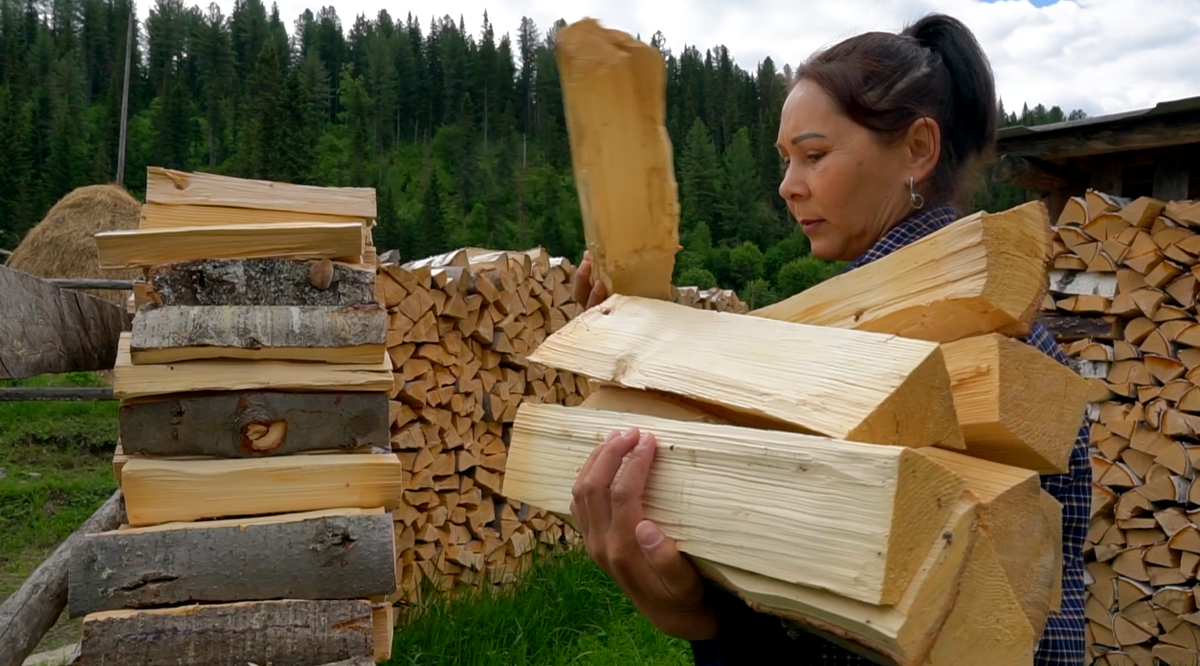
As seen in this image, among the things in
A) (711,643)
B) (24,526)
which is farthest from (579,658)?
(24,526)

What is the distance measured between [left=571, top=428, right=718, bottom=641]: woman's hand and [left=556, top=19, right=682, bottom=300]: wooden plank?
1.02 ft

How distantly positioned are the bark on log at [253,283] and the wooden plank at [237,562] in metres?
0.65

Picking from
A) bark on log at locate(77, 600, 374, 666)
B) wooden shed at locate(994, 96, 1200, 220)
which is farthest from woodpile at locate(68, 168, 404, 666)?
wooden shed at locate(994, 96, 1200, 220)

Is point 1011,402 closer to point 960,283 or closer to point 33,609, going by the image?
point 960,283

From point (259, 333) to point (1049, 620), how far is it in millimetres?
2154

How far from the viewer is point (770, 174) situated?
25.8 meters

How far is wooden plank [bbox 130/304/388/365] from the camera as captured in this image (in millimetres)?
2461

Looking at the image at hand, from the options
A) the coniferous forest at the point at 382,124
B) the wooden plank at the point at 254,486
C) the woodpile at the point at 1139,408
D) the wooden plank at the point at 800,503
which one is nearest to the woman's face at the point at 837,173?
the wooden plank at the point at 800,503

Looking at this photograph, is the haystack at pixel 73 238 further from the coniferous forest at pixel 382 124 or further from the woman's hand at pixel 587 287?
the woman's hand at pixel 587 287

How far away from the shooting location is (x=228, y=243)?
2.53 meters

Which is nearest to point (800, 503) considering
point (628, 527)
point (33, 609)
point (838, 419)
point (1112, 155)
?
point (838, 419)

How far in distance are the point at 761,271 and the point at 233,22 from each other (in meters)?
30.4

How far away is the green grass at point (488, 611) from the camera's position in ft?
13.8

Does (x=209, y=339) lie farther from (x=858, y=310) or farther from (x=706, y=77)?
(x=706, y=77)
